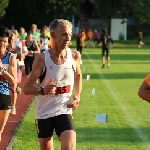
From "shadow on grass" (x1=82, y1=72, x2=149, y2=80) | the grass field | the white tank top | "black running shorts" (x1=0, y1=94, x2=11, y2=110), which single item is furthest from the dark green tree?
the white tank top

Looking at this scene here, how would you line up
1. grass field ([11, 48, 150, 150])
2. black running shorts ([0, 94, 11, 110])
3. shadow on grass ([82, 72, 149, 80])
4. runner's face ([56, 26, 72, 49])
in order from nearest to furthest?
runner's face ([56, 26, 72, 49])
black running shorts ([0, 94, 11, 110])
grass field ([11, 48, 150, 150])
shadow on grass ([82, 72, 149, 80])

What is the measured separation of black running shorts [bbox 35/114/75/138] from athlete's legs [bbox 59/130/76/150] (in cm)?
9

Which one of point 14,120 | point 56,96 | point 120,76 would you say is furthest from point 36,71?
point 120,76

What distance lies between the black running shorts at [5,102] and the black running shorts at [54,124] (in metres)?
2.33

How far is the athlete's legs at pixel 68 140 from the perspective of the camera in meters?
7.73

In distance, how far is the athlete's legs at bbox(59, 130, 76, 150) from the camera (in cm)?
773

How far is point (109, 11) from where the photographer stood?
287 ft

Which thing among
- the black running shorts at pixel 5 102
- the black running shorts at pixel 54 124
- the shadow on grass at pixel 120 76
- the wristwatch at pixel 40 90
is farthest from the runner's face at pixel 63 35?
the shadow on grass at pixel 120 76

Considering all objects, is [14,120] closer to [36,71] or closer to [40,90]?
[36,71]

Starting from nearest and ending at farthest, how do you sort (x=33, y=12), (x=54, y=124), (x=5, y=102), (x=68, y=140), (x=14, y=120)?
(x=68, y=140) → (x=54, y=124) → (x=5, y=102) → (x=14, y=120) → (x=33, y=12)

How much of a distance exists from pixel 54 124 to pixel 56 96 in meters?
0.34

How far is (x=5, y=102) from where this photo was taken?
10375 millimetres

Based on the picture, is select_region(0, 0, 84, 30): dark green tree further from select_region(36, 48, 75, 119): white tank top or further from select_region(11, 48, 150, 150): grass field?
select_region(36, 48, 75, 119): white tank top

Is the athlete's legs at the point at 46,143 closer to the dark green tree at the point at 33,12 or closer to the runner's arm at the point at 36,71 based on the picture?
the runner's arm at the point at 36,71
